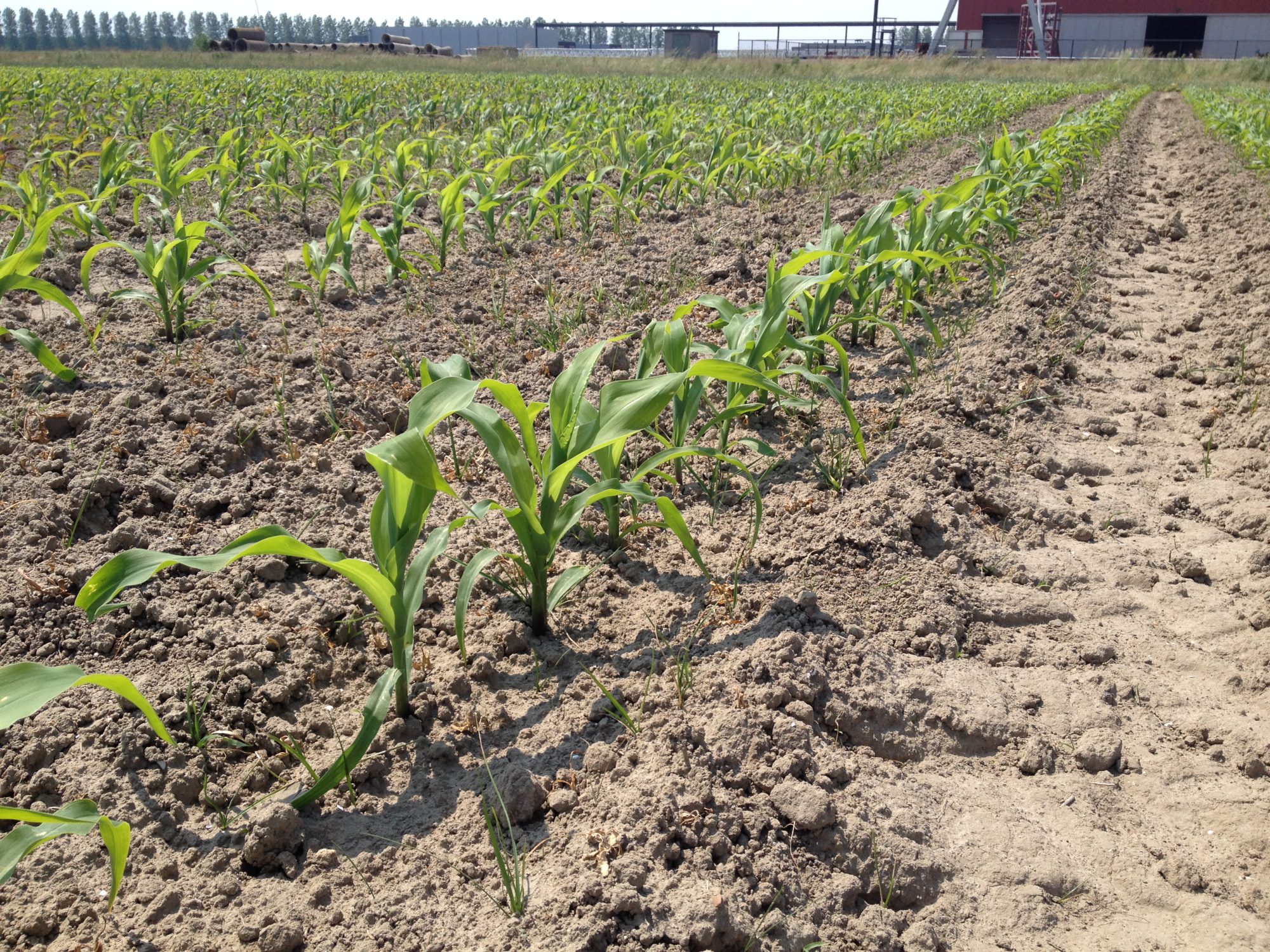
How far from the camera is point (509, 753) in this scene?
1669mm

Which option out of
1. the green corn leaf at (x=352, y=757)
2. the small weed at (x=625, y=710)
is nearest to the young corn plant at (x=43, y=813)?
the green corn leaf at (x=352, y=757)

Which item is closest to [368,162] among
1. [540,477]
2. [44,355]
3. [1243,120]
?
[44,355]

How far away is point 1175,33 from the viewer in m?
42.1

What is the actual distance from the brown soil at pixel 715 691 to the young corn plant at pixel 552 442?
0.65 ft

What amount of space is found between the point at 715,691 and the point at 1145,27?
5253cm

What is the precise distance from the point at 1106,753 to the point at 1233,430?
6.78 feet

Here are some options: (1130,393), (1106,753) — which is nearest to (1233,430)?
(1130,393)

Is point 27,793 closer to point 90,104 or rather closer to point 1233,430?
point 1233,430

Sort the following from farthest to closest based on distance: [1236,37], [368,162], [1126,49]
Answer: [1236,37] < [1126,49] < [368,162]

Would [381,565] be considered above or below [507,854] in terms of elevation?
above

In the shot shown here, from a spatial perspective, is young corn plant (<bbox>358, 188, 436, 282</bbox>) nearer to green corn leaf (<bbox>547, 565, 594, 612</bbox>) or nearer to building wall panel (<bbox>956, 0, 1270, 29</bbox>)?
green corn leaf (<bbox>547, 565, 594, 612</bbox>)

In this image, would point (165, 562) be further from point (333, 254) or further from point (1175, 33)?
point (1175, 33)

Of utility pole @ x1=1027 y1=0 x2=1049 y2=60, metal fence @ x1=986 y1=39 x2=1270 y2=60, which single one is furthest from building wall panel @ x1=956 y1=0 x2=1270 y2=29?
utility pole @ x1=1027 y1=0 x2=1049 y2=60

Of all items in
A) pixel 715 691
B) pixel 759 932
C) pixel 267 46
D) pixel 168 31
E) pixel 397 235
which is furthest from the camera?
pixel 168 31
